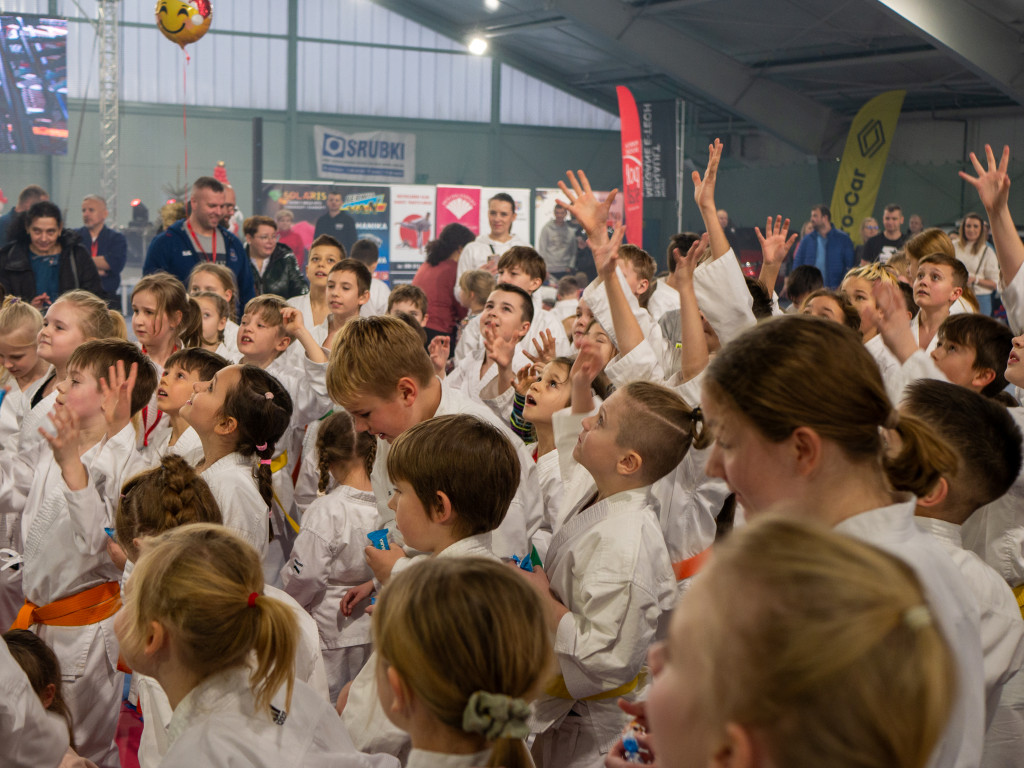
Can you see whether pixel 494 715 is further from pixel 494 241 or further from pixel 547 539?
pixel 494 241

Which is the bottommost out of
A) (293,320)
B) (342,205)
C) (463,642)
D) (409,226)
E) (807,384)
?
(463,642)

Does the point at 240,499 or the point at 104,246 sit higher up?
the point at 104,246

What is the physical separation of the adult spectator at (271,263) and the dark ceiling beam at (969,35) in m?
7.28

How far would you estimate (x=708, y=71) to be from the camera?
16141 millimetres

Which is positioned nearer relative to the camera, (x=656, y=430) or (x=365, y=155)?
(x=656, y=430)

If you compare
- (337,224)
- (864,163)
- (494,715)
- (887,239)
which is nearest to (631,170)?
(887,239)

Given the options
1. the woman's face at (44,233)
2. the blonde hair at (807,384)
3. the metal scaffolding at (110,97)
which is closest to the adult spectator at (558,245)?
the metal scaffolding at (110,97)

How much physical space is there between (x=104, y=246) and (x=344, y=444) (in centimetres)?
627

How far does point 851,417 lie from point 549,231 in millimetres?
13476

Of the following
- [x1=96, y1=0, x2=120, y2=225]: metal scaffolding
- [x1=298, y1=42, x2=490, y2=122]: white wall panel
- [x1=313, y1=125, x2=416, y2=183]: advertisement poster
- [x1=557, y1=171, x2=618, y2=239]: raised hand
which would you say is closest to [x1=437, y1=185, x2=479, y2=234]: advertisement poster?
[x1=313, y1=125, x2=416, y2=183]: advertisement poster

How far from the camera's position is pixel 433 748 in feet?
4.49

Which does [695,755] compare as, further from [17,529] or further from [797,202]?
[797,202]

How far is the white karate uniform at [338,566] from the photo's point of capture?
10.7 feet

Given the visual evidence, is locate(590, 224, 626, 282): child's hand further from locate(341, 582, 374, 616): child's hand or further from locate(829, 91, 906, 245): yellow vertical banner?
locate(829, 91, 906, 245): yellow vertical banner
